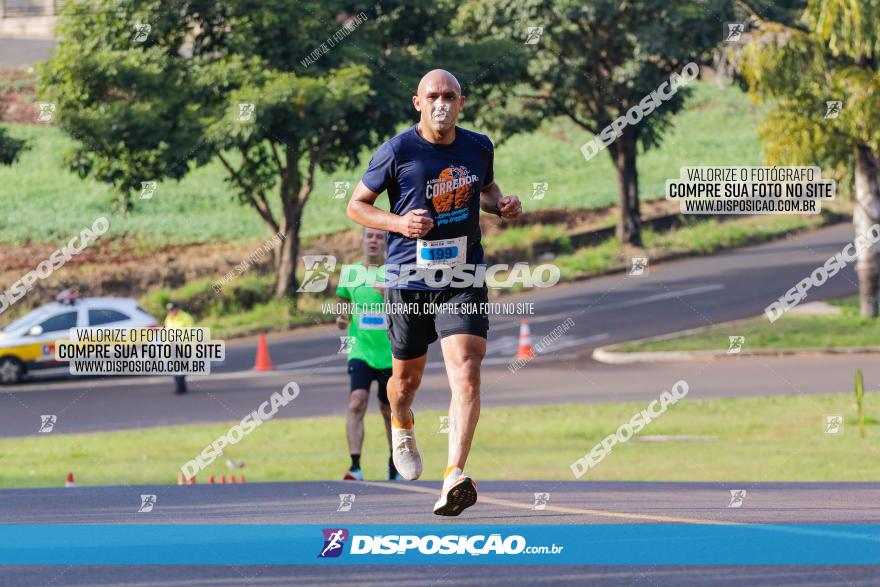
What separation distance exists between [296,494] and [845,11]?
18.7 m

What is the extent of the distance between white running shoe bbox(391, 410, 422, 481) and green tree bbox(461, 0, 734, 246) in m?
26.7

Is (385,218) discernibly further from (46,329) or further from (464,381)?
(46,329)

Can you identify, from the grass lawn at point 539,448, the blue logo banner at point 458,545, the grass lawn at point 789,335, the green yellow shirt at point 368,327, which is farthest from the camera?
the grass lawn at point 789,335

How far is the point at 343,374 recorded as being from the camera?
89.6ft

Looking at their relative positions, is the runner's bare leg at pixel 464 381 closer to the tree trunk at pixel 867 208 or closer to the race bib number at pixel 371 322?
the race bib number at pixel 371 322

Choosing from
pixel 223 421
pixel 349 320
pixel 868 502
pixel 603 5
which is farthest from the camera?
pixel 603 5

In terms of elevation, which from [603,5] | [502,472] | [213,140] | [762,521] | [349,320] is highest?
[603,5]

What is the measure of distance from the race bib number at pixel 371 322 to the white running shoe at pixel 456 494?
5.03m

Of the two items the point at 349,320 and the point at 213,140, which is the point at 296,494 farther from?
the point at 213,140

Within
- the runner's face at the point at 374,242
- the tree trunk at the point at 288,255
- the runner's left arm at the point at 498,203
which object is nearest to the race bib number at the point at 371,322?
the runner's face at the point at 374,242

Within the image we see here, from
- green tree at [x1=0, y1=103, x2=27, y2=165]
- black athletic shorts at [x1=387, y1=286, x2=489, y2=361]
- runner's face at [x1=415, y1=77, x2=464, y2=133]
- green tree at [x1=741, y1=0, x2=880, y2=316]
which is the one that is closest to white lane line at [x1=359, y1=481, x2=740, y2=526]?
black athletic shorts at [x1=387, y1=286, x2=489, y2=361]

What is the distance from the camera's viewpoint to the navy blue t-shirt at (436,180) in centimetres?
782

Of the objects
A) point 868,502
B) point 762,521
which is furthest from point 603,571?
point 868,502

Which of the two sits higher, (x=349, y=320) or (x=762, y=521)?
(x=349, y=320)
